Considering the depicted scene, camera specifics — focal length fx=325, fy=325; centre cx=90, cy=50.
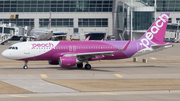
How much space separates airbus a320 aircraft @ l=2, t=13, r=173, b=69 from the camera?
41562 millimetres

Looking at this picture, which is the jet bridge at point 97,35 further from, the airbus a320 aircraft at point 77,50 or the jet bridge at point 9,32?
the airbus a320 aircraft at point 77,50

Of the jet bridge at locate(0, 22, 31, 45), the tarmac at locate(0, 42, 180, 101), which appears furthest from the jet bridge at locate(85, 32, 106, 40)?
the tarmac at locate(0, 42, 180, 101)

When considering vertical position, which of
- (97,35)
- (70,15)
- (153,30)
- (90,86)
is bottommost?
(90,86)

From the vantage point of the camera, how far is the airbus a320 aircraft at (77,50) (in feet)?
136

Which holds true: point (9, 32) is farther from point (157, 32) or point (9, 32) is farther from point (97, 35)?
point (157, 32)

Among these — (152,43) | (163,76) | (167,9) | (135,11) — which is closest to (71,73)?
(163,76)

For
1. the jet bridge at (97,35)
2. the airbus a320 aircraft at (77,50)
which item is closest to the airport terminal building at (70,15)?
the jet bridge at (97,35)

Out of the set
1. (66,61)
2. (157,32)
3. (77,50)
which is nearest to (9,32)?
(77,50)

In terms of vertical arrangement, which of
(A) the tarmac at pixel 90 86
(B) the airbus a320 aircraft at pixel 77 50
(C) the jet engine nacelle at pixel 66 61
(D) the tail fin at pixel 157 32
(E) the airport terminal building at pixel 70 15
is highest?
(E) the airport terminal building at pixel 70 15

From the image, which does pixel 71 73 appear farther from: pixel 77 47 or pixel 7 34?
pixel 7 34

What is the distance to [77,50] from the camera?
43.7 m

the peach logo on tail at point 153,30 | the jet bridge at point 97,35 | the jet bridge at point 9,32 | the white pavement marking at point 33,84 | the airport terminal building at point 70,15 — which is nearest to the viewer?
the white pavement marking at point 33,84

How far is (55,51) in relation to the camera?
42.9m

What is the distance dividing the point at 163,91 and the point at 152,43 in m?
20.3
